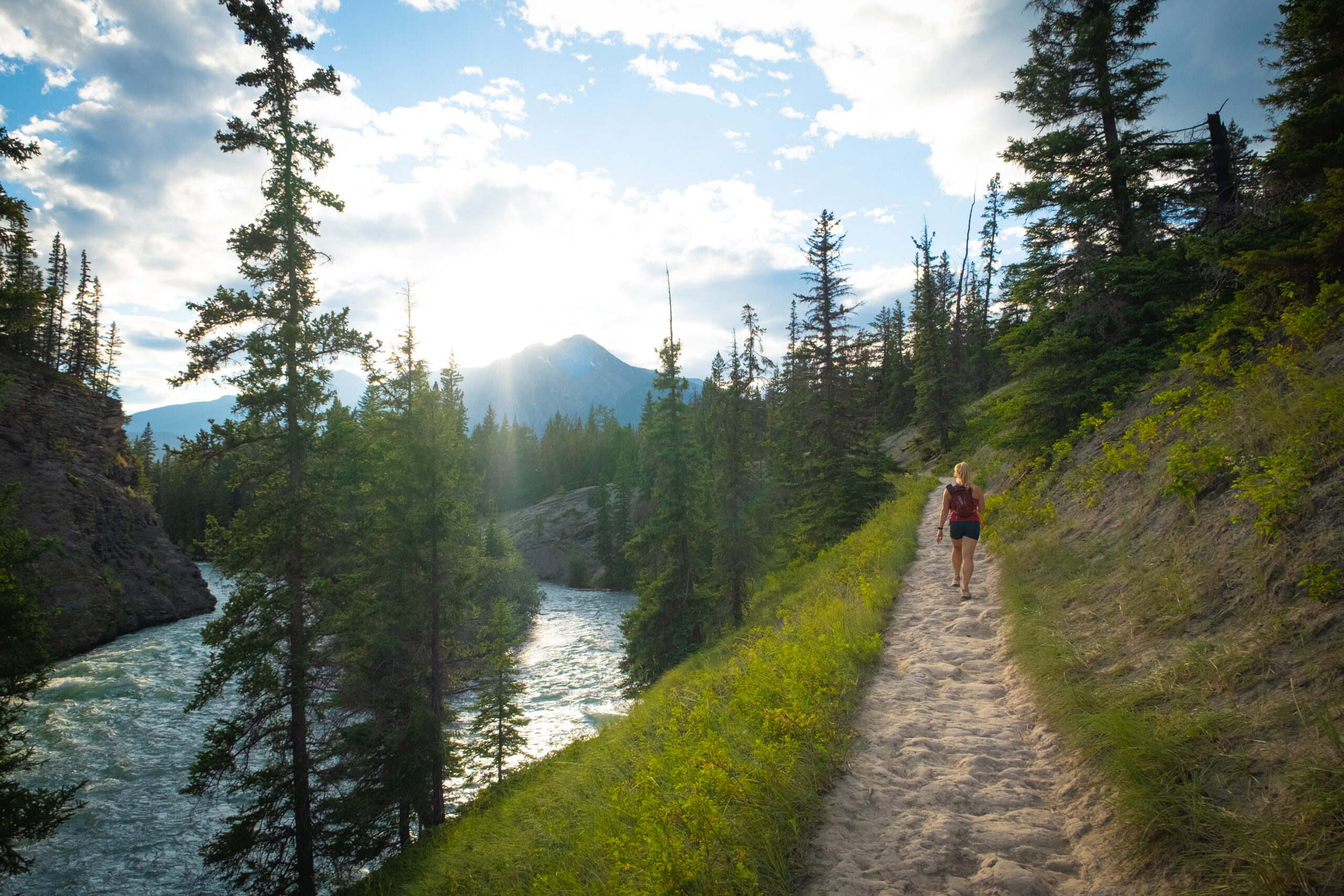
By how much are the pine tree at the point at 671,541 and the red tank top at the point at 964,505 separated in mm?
15893

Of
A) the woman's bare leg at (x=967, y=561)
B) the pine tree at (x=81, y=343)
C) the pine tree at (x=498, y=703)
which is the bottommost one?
the pine tree at (x=498, y=703)

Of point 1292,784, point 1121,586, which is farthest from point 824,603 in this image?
point 1292,784

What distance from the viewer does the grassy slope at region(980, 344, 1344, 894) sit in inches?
122

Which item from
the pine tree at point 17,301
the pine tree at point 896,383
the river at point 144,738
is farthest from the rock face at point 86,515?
the pine tree at point 896,383

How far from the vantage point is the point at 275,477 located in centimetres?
1235

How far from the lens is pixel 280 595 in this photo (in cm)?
1205

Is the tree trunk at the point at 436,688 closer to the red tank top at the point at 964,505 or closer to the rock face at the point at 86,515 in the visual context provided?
the red tank top at the point at 964,505

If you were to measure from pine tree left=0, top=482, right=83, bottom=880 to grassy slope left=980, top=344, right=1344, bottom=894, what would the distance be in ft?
51.7

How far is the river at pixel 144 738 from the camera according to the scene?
15.1 m

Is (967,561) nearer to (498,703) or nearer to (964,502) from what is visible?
(964,502)

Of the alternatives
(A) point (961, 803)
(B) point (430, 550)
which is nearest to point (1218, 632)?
(A) point (961, 803)

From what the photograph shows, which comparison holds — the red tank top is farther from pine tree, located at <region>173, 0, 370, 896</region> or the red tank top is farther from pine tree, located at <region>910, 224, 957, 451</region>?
pine tree, located at <region>910, 224, 957, 451</region>

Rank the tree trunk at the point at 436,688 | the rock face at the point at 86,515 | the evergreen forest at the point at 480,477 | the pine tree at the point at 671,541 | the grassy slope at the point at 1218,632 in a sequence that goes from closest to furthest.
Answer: the grassy slope at the point at 1218,632 → the evergreen forest at the point at 480,477 → the tree trunk at the point at 436,688 → the pine tree at the point at 671,541 → the rock face at the point at 86,515

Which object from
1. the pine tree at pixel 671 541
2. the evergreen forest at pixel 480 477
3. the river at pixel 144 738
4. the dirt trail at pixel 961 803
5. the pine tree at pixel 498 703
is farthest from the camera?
the pine tree at pixel 671 541
